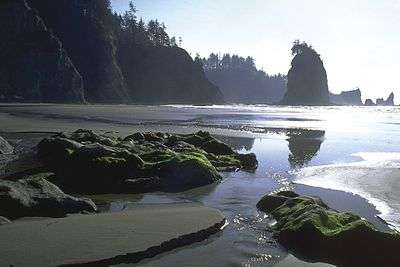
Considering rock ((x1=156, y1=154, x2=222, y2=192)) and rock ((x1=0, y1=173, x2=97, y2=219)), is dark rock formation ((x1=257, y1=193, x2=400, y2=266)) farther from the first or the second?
rock ((x1=156, y1=154, x2=222, y2=192))

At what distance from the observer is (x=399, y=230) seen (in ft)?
37.4

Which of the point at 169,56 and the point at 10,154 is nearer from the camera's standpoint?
the point at 10,154

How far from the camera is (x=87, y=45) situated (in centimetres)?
11875

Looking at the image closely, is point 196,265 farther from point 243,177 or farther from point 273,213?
point 243,177

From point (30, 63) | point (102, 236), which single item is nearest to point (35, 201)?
point (102, 236)

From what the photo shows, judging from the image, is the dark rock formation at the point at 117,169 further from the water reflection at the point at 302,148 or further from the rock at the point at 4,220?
the water reflection at the point at 302,148

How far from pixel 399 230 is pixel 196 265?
21.1ft

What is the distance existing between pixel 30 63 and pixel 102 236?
301ft

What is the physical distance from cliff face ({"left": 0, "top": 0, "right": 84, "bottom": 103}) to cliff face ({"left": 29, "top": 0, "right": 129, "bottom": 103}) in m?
15.6

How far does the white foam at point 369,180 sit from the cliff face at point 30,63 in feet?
253

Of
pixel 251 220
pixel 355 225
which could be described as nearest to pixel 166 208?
pixel 251 220

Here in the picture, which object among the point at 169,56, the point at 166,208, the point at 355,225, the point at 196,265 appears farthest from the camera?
the point at 169,56

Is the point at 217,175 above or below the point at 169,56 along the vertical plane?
below

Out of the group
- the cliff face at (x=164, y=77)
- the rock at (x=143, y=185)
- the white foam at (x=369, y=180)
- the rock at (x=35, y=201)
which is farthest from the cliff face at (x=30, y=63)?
the rock at (x=35, y=201)
